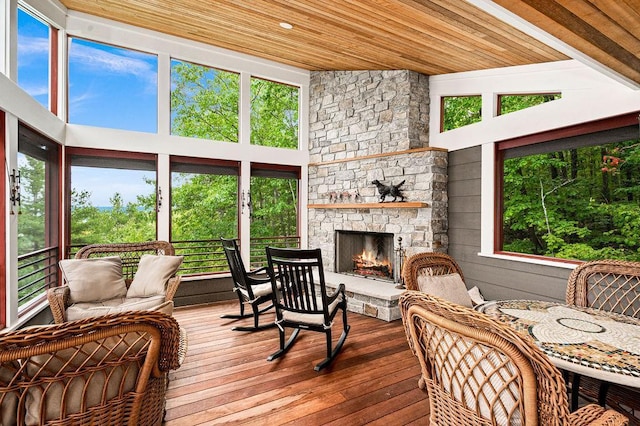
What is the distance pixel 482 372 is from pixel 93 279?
3360 mm

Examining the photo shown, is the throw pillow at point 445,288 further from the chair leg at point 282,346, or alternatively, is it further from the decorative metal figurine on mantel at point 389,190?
the decorative metal figurine on mantel at point 389,190

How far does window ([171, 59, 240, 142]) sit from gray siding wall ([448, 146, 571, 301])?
355 cm

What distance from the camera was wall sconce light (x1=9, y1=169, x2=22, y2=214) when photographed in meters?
2.95

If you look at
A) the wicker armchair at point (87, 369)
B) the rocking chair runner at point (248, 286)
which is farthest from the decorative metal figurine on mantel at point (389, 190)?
the wicker armchair at point (87, 369)

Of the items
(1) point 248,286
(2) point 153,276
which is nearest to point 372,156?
(1) point 248,286

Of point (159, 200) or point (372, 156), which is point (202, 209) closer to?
point (159, 200)

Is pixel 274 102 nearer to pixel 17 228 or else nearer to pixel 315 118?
pixel 315 118

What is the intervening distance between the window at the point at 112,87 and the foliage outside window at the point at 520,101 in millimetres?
4704

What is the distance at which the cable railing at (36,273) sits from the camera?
3340mm

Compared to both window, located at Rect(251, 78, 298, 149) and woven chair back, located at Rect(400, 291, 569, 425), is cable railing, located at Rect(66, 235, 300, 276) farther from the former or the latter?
woven chair back, located at Rect(400, 291, 569, 425)

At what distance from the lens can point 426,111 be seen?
16.0 feet

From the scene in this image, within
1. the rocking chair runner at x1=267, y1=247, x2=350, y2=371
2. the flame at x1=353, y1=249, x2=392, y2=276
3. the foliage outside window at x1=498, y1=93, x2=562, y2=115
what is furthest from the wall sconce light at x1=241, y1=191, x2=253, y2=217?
the foliage outside window at x1=498, y1=93, x2=562, y2=115

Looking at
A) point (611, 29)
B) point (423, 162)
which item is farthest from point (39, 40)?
point (611, 29)

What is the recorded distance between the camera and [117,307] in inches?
121
